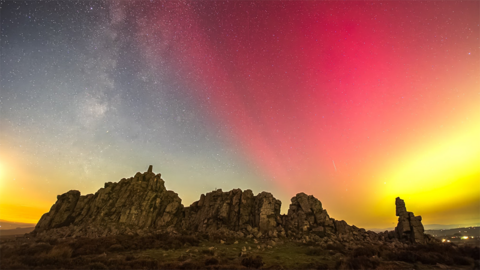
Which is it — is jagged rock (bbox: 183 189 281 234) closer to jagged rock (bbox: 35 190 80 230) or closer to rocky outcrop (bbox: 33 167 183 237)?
rocky outcrop (bbox: 33 167 183 237)

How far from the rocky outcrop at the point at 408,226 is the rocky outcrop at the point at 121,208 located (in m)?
61.6

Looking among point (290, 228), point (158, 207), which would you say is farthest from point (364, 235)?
point (158, 207)

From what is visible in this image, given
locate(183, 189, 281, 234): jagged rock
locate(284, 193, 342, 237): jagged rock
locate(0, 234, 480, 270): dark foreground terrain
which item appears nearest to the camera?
locate(0, 234, 480, 270): dark foreground terrain

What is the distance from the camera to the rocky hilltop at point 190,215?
4647cm

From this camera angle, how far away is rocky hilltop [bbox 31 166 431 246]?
46469mm

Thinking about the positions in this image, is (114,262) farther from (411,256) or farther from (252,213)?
(252,213)

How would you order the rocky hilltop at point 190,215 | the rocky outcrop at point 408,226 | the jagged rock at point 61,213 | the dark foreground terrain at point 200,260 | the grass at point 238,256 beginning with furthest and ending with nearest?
the jagged rock at point 61,213, the rocky hilltop at point 190,215, the rocky outcrop at point 408,226, the grass at point 238,256, the dark foreground terrain at point 200,260

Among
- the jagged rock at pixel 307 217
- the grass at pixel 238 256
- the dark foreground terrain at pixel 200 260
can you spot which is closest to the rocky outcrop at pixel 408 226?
the jagged rock at pixel 307 217

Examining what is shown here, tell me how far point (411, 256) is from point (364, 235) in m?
29.0

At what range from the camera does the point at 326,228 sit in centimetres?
4866

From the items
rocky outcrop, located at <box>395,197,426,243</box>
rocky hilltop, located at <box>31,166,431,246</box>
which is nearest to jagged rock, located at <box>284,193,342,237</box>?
rocky hilltop, located at <box>31,166,431,246</box>

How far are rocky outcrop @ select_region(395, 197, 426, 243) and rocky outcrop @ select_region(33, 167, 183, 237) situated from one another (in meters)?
61.6

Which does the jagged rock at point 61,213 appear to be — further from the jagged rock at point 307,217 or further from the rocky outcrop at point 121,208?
the jagged rock at point 307,217

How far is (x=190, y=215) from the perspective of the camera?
62.6m
